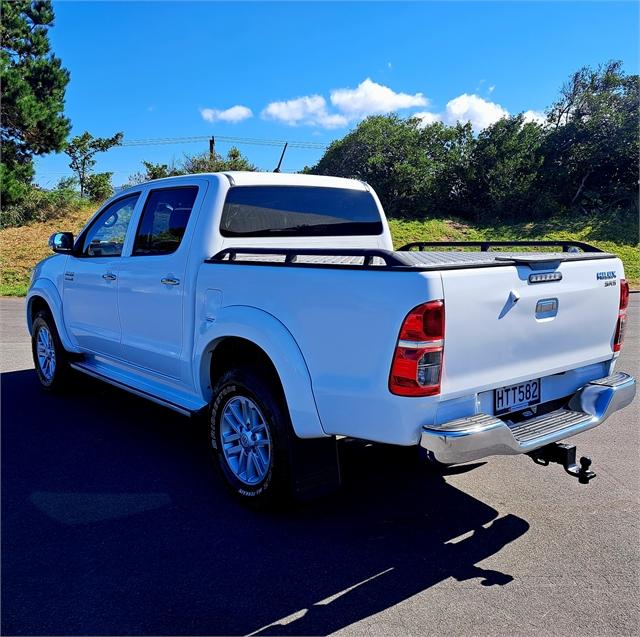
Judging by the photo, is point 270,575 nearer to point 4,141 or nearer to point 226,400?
point 226,400

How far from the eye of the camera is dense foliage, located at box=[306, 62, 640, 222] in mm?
24578

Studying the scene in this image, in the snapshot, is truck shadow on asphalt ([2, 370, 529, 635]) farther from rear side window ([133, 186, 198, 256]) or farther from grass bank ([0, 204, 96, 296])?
grass bank ([0, 204, 96, 296])

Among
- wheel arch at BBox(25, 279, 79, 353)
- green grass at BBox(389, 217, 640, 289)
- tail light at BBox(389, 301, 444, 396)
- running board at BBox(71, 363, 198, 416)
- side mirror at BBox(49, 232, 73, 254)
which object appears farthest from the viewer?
green grass at BBox(389, 217, 640, 289)

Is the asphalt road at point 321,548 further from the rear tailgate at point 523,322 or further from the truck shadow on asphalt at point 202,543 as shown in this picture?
the rear tailgate at point 523,322

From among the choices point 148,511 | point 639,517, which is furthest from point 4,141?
point 639,517

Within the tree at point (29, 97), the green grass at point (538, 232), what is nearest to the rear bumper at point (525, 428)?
the green grass at point (538, 232)

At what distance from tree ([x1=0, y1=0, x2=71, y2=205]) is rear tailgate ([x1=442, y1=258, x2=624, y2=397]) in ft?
63.0

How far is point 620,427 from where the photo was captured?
17.5 feet

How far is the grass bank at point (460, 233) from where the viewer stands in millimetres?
20216

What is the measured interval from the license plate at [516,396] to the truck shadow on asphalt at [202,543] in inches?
28.9

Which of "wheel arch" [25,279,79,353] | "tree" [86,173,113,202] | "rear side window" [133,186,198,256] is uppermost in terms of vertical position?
"tree" [86,173,113,202]

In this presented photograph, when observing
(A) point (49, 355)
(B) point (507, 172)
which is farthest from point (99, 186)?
(A) point (49, 355)

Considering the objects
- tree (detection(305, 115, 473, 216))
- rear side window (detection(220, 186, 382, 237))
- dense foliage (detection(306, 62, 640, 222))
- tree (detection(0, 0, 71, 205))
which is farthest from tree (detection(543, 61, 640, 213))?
rear side window (detection(220, 186, 382, 237))

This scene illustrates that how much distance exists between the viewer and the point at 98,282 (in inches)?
209
